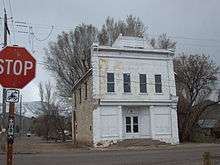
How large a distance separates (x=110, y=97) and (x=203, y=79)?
15255 millimetres

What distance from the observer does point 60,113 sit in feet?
231

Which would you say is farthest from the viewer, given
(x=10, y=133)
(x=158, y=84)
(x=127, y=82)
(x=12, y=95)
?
(x=158, y=84)

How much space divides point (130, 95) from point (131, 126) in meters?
2.93

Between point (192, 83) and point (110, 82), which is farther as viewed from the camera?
point (192, 83)

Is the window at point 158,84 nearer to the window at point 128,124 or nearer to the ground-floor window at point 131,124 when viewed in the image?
the ground-floor window at point 131,124

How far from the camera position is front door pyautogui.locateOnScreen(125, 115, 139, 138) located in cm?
3634

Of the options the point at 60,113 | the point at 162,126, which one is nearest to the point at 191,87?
the point at 162,126

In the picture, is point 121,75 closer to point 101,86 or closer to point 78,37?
point 101,86

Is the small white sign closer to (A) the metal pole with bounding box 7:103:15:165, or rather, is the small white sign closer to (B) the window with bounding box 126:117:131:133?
(A) the metal pole with bounding box 7:103:15:165

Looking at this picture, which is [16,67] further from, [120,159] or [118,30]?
[118,30]

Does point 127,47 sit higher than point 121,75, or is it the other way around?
point 127,47

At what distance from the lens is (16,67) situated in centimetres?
539

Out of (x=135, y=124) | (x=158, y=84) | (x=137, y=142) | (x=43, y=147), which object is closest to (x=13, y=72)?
(x=137, y=142)

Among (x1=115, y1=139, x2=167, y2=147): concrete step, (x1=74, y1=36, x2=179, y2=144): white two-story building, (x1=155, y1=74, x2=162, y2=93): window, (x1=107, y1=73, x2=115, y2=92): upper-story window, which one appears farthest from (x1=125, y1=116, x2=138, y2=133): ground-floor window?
(x1=155, y1=74, x2=162, y2=93): window
